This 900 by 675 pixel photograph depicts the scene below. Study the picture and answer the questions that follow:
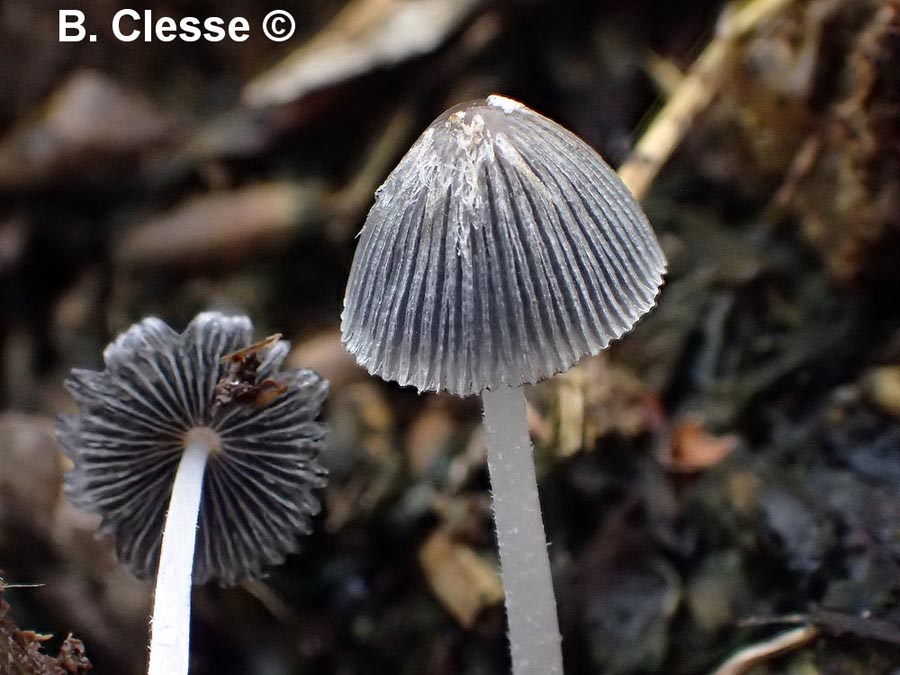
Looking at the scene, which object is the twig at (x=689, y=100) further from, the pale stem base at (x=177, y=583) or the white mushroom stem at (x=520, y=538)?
the pale stem base at (x=177, y=583)

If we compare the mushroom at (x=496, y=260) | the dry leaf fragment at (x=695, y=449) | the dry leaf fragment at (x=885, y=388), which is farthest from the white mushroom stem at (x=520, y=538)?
the dry leaf fragment at (x=885, y=388)

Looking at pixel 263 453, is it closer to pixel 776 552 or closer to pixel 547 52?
pixel 776 552

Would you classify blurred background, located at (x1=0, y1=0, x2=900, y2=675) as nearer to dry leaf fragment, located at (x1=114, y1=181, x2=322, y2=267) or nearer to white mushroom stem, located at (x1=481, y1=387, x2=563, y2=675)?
dry leaf fragment, located at (x1=114, y1=181, x2=322, y2=267)

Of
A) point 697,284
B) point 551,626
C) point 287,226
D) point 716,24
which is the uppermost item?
point 716,24

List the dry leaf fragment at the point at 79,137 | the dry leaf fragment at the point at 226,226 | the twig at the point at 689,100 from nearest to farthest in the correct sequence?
the twig at the point at 689,100 → the dry leaf fragment at the point at 226,226 → the dry leaf fragment at the point at 79,137

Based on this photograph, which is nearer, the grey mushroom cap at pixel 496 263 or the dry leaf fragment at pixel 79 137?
the grey mushroom cap at pixel 496 263

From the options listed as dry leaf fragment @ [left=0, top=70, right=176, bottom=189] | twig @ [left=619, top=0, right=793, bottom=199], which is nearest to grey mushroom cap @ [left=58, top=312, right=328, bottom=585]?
twig @ [left=619, top=0, right=793, bottom=199]

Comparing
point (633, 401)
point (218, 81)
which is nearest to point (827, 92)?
point (633, 401)
